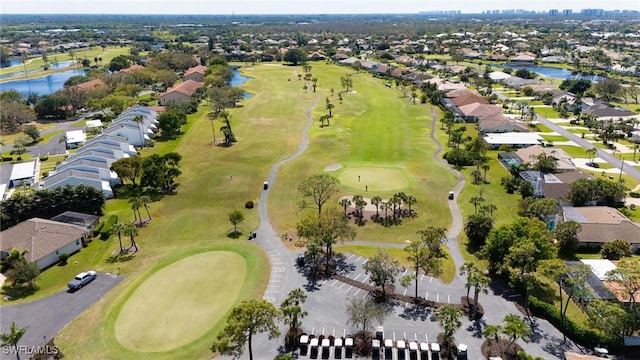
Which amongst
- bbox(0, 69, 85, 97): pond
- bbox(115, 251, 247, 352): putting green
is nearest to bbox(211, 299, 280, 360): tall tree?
bbox(115, 251, 247, 352): putting green

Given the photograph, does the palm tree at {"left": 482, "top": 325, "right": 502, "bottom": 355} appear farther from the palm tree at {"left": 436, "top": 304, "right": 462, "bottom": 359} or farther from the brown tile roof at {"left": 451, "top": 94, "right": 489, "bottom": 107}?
the brown tile roof at {"left": 451, "top": 94, "right": 489, "bottom": 107}

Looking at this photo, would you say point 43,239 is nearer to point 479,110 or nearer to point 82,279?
point 82,279

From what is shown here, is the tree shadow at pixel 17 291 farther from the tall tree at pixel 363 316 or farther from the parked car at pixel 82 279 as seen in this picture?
the tall tree at pixel 363 316

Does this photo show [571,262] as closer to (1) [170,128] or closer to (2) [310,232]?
(2) [310,232]

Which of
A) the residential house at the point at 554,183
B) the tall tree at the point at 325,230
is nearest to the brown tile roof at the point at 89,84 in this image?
the tall tree at the point at 325,230

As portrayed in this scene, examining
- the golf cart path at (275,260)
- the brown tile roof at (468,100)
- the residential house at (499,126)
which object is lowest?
Answer: the golf cart path at (275,260)

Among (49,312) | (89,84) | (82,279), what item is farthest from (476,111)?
(89,84)
